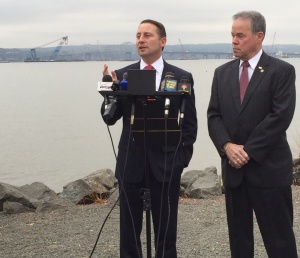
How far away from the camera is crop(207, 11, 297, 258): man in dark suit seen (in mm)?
4738

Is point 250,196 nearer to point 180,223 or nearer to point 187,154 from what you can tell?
point 187,154

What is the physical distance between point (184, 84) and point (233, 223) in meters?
1.23

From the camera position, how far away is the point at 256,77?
482cm

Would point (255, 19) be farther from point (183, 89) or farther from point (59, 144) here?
point (59, 144)

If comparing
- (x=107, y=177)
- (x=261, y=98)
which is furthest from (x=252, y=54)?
(x=107, y=177)

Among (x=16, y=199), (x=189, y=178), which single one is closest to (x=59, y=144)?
(x=189, y=178)

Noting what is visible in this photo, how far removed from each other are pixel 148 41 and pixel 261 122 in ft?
3.57

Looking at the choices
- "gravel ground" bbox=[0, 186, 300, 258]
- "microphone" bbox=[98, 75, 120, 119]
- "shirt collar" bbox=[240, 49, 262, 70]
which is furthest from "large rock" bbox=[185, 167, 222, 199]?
"microphone" bbox=[98, 75, 120, 119]

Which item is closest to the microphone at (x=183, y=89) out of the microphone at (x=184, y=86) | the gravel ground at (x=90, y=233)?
the microphone at (x=184, y=86)

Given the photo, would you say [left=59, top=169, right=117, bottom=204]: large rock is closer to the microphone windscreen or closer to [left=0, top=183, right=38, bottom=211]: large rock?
[left=0, top=183, right=38, bottom=211]: large rock

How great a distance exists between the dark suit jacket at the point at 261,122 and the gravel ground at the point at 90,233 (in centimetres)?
174

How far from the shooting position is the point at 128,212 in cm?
517

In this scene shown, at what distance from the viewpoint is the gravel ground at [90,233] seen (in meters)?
6.61

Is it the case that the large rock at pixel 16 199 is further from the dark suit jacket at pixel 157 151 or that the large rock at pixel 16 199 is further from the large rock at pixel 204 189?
the dark suit jacket at pixel 157 151
